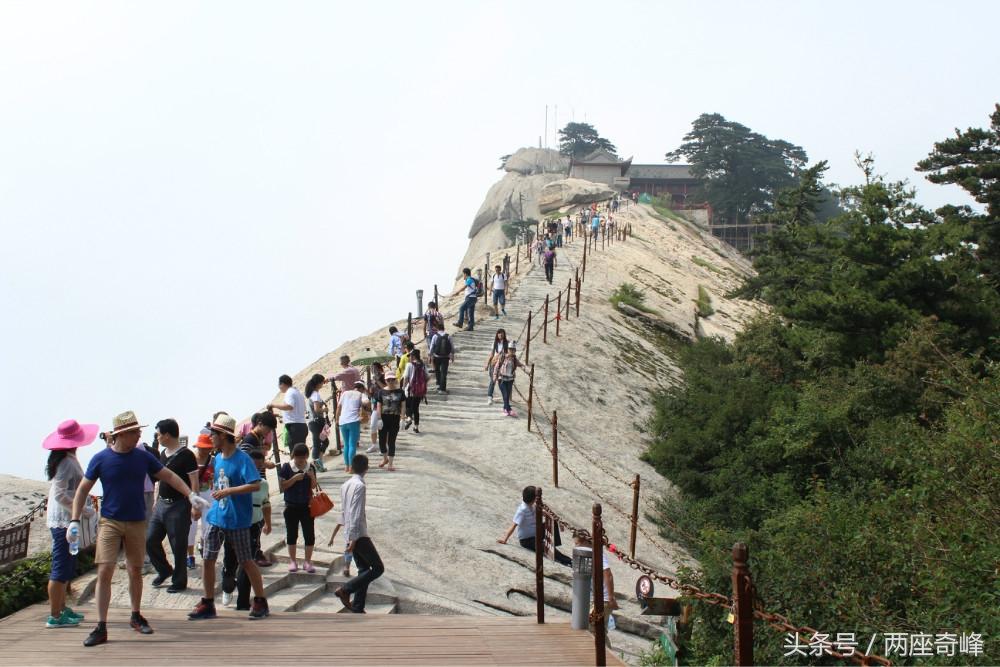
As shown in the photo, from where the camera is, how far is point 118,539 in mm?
7668

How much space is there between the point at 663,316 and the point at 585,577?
27.7 metres

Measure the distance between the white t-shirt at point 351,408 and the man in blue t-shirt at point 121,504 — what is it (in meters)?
7.04

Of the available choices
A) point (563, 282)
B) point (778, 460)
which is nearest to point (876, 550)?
point (778, 460)

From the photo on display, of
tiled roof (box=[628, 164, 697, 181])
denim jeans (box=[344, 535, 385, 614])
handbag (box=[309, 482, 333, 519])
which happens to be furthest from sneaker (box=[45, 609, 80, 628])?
tiled roof (box=[628, 164, 697, 181])

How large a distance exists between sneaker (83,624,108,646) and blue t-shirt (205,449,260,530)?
4.34ft

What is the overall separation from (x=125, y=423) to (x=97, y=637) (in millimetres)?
1592

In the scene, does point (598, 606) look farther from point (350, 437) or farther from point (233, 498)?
point (350, 437)

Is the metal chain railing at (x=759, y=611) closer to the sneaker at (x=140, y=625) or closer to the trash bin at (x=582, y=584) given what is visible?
the trash bin at (x=582, y=584)

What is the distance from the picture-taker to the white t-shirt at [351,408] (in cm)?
1487

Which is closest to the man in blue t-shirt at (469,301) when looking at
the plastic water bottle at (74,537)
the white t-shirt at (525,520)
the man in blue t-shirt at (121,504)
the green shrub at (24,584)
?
the white t-shirt at (525,520)

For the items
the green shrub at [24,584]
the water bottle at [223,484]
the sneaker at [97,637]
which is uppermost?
the water bottle at [223,484]

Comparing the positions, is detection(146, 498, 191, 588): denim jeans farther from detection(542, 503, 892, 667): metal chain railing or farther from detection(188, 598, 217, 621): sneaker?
detection(542, 503, 892, 667): metal chain railing

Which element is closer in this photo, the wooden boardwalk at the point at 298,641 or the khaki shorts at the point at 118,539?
the wooden boardwalk at the point at 298,641

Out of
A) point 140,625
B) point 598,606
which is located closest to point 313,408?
point 140,625
